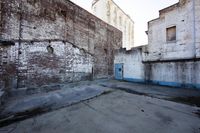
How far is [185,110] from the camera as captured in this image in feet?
10.5

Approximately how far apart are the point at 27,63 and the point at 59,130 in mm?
4179

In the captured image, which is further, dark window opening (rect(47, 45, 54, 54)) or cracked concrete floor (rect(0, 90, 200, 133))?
dark window opening (rect(47, 45, 54, 54))

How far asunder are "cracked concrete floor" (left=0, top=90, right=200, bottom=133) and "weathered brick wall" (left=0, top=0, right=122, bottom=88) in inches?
121

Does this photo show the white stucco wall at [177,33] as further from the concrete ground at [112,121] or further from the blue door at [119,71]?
the concrete ground at [112,121]

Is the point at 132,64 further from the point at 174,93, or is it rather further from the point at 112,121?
the point at 112,121

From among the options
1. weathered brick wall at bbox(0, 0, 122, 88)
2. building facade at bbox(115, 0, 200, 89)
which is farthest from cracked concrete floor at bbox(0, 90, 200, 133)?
building facade at bbox(115, 0, 200, 89)

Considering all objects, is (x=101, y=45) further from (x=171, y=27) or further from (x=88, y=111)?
(x=88, y=111)

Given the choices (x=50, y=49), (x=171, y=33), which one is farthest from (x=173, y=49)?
(x=50, y=49)

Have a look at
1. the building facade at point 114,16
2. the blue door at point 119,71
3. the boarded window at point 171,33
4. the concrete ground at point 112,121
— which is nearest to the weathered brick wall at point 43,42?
the concrete ground at point 112,121

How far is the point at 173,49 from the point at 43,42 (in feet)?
28.0

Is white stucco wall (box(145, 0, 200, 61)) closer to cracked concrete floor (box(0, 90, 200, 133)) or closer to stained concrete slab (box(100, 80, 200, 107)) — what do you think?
stained concrete slab (box(100, 80, 200, 107))

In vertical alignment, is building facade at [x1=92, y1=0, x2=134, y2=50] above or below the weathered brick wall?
above

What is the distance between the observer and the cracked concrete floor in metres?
2.18

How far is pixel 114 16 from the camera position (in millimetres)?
17438
